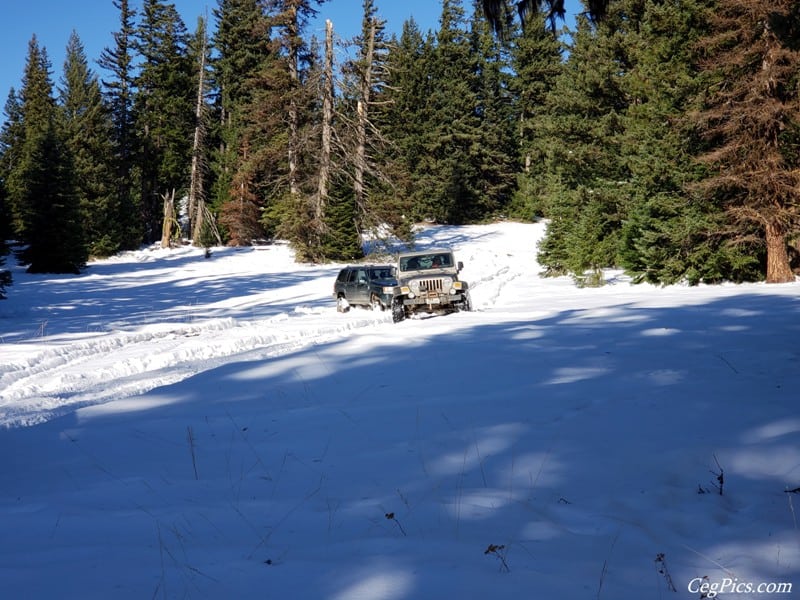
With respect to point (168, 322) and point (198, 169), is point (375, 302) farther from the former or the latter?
point (198, 169)

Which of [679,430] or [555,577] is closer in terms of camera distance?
[555,577]

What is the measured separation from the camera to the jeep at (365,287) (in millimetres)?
19703

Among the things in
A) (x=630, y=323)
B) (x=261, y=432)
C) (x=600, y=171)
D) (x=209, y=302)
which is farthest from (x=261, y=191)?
(x=261, y=432)

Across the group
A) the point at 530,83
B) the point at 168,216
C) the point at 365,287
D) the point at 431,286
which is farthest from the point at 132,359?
the point at 530,83

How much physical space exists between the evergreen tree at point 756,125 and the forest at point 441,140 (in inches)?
2.9

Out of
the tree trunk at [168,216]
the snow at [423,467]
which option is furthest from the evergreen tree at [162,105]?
the snow at [423,467]

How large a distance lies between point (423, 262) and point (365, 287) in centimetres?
372

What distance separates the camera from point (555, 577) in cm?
308

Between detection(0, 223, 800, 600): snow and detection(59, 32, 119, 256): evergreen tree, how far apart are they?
108 feet

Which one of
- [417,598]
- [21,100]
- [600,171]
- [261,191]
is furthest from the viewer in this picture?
[21,100]

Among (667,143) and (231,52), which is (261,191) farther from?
(667,143)

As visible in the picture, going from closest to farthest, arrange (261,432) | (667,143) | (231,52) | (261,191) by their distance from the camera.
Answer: (261,432)
(667,143)
(261,191)
(231,52)

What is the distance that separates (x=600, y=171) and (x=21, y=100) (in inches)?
2440

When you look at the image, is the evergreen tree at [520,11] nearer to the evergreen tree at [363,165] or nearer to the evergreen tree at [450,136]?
the evergreen tree at [363,165]
